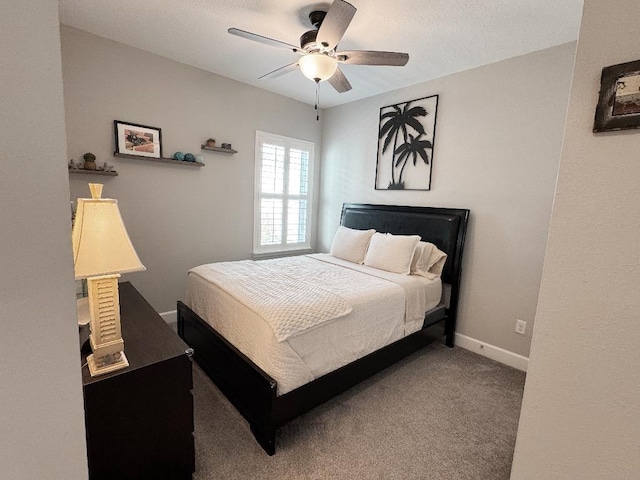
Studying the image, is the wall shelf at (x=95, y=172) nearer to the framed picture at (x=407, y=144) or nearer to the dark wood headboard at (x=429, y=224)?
the dark wood headboard at (x=429, y=224)

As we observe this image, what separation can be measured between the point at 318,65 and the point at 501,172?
1899 mm

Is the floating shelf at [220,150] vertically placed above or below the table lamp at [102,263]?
above

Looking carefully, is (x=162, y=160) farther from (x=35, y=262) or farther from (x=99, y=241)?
(x=35, y=262)

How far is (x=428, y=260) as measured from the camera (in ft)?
9.82

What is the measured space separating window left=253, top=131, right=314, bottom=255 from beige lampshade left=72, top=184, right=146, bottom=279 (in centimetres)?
272

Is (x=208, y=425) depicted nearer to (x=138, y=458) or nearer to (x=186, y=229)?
(x=138, y=458)

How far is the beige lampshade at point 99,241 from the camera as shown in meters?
1.04

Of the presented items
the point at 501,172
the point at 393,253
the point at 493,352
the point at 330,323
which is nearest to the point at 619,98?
the point at 330,323

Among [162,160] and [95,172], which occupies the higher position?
[162,160]

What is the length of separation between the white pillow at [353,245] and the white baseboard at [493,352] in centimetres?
130

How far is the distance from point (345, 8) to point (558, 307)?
5.70 feet

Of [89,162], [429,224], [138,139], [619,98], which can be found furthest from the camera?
[429,224]

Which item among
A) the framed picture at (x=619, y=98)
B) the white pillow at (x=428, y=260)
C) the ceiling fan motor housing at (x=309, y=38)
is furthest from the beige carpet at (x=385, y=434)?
the ceiling fan motor housing at (x=309, y=38)

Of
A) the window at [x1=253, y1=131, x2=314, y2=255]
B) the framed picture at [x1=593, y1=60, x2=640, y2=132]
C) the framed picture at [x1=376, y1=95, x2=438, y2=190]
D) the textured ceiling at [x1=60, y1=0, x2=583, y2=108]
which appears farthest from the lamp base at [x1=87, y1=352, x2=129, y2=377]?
the framed picture at [x1=376, y1=95, x2=438, y2=190]
